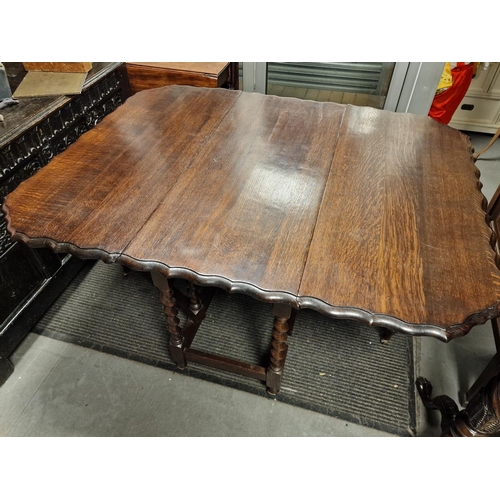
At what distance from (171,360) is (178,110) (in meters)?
1.23

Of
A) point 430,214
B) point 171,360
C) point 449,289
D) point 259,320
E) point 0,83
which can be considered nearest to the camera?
point 449,289

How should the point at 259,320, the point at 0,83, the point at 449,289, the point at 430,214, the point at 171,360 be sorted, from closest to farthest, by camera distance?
the point at 449,289 → the point at 430,214 → the point at 0,83 → the point at 171,360 → the point at 259,320

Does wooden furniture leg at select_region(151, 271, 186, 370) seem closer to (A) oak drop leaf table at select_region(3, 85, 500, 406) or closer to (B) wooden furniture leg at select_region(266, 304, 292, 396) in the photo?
(A) oak drop leaf table at select_region(3, 85, 500, 406)

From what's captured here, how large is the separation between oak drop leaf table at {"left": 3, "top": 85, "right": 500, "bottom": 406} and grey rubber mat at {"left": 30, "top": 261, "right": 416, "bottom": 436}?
165 millimetres

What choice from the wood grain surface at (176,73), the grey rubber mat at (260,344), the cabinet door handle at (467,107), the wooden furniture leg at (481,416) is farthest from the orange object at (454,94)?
the wooden furniture leg at (481,416)

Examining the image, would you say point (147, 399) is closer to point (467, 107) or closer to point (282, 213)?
point (282, 213)

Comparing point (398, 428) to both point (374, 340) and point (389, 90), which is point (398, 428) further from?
point (389, 90)

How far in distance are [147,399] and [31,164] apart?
1.20 m

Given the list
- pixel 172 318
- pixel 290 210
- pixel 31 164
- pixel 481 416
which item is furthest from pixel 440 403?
pixel 31 164

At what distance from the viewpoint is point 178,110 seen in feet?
5.88

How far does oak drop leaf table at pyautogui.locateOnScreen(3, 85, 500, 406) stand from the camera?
1.01m

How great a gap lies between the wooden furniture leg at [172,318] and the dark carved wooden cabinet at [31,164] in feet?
2.58

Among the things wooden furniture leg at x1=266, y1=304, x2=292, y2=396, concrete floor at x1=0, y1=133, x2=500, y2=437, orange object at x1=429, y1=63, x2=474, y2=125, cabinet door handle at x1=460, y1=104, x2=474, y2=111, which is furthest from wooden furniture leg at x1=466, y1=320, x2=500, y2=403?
cabinet door handle at x1=460, y1=104, x2=474, y2=111

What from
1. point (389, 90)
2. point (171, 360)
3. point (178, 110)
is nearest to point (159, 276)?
point (171, 360)
